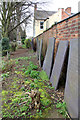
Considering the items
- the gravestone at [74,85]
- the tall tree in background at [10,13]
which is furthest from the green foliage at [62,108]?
the tall tree in background at [10,13]

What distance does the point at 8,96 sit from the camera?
2.90 meters

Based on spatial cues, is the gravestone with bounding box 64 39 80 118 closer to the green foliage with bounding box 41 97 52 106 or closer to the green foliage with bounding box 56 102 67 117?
the green foliage with bounding box 56 102 67 117

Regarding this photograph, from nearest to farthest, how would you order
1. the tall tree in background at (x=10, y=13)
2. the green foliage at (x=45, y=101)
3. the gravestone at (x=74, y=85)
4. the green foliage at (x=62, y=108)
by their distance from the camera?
the gravestone at (x=74, y=85), the green foliage at (x=62, y=108), the green foliage at (x=45, y=101), the tall tree in background at (x=10, y=13)

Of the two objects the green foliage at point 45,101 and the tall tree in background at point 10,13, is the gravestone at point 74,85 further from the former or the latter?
the tall tree in background at point 10,13

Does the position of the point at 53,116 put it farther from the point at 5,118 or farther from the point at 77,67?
the point at 77,67

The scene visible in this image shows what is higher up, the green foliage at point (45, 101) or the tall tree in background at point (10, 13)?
the tall tree in background at point (10, 13)

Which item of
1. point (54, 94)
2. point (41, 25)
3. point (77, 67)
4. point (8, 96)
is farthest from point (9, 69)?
point (41, 25)

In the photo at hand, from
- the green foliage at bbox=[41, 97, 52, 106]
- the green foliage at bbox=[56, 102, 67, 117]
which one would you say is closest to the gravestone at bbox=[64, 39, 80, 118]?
the green foliage at bbox=[56, 102, 67, 117]

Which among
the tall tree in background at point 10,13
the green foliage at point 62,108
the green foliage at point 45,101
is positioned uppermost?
the tall tree in background at point 10,13

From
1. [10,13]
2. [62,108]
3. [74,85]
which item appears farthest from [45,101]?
[10,13]

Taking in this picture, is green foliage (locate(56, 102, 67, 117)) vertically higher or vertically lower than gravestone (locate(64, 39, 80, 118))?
lower

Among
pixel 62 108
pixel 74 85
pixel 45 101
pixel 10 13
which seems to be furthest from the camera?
pixel 10 13

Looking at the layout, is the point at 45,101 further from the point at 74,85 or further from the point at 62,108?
the point at 74,85

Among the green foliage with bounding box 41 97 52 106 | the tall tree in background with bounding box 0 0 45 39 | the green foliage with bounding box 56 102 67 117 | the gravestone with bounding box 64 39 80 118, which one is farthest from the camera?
the tall tree in background with bounding box 0 0 45 39
